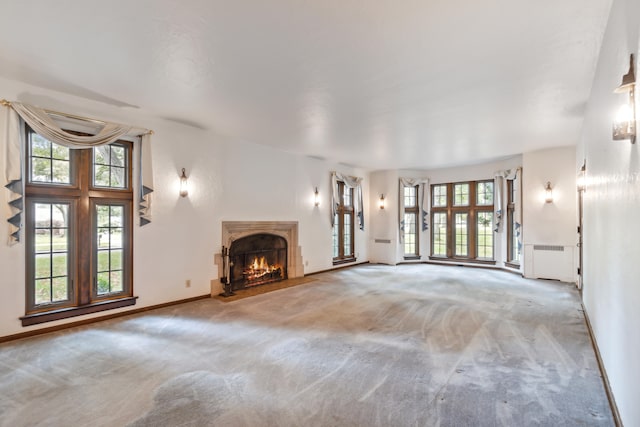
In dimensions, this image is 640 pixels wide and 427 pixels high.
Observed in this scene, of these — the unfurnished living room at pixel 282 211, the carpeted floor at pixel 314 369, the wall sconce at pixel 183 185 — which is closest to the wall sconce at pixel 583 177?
the unfurnished living room at pixel 282 211

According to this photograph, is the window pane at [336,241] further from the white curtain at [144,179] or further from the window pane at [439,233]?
the white curtain at [144,179]

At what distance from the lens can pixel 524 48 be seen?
275 cm

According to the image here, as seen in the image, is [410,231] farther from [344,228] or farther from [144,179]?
[144,179]

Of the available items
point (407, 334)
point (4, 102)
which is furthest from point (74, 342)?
point (407, 334)

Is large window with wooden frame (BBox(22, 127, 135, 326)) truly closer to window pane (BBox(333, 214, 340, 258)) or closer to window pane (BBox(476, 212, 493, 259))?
window pane (BBox(333, 214, 340, 258))

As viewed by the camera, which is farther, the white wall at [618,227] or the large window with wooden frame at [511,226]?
the large window with wooden frame at [511,226]

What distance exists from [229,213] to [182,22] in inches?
147

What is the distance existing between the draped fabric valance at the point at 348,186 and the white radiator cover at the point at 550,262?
4.06 m

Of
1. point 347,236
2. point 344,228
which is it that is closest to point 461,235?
point 347,236

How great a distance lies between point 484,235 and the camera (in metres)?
8.68

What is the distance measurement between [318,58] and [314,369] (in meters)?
2.88

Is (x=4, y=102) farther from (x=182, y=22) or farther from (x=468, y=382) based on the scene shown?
(x=468, y=382)

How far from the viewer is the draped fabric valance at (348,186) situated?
8.04 metres

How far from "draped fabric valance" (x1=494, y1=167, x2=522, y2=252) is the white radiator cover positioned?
38 cm
